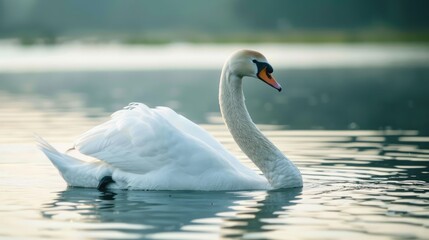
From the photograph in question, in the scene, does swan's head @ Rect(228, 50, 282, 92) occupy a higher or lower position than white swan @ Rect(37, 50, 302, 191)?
higher

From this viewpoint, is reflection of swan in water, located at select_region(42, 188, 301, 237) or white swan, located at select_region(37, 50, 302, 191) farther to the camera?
white swan, located at select_region(37, 50, 302, 191)

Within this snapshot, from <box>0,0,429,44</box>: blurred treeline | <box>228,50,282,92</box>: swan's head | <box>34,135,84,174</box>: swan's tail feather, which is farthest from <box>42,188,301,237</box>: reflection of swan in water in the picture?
<box>0,0,429,44</box>: blurred treeline

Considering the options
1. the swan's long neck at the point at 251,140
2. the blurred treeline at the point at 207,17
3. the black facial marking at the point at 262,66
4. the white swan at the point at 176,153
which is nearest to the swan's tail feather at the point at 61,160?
the white swan at the point at 176,153

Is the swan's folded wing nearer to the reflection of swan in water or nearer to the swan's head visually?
the reflection of swan in water

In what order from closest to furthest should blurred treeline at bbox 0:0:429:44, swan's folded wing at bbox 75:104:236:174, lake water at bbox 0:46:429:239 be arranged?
lake water at bbox 0:46:429:239 → swan's folded wing at bbox 75:104:236:174 → blurred treeline at bbox 0:0:429:44

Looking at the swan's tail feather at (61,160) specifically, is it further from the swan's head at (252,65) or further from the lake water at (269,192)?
the swan's head at (252,65)

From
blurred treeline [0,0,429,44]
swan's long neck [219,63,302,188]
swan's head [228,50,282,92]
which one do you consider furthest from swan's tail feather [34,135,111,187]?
blurred treeline [0,0,429,44]

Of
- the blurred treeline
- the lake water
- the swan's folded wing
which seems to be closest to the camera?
the lake water

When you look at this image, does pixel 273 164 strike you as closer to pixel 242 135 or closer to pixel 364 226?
pixel 242 135

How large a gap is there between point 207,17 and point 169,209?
143206 mm

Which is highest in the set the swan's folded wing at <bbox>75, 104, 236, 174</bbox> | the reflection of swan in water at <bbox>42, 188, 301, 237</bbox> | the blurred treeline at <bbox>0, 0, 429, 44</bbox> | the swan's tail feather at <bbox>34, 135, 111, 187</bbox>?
the blurred treeline at <bbox>0, 0, 429, 44</bbox>

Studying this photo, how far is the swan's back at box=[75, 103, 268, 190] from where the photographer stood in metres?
11.1

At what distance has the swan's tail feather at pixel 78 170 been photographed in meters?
11.5

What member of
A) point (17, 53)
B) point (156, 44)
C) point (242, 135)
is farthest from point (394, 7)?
point (242, 135)
